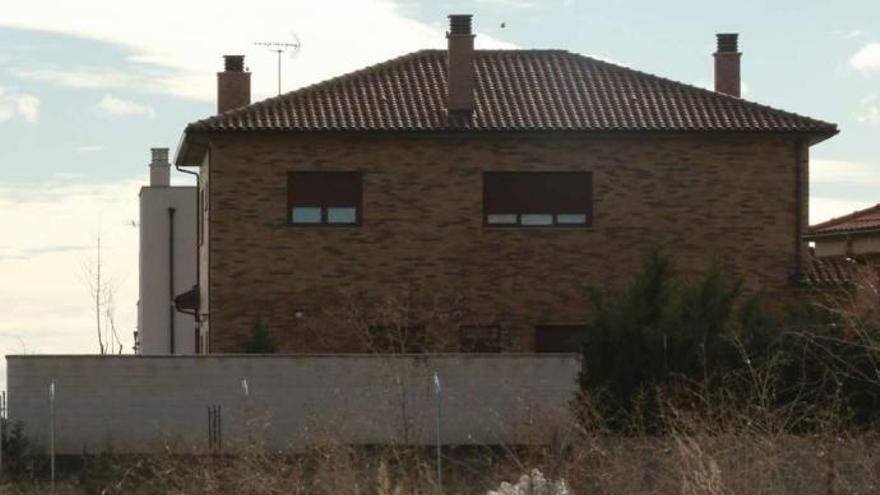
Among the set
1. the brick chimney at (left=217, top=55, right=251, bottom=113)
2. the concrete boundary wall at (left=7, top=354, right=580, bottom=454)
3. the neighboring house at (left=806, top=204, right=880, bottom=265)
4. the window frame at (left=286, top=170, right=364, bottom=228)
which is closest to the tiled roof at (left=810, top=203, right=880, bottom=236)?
the neighboring house at (left=806, top=204, right=880, bottom=265)

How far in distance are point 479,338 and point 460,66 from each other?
5.67m

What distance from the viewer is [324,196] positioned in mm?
36438

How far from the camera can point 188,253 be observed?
49500 mm

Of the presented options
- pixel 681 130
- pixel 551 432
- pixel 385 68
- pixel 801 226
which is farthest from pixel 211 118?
pixel 551 432

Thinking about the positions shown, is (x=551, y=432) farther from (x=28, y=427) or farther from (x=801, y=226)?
(x=801, y=226)

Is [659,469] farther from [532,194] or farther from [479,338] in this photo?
[532,194]

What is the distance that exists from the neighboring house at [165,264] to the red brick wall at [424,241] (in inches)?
518

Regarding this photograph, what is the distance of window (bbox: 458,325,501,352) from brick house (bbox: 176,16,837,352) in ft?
0.09

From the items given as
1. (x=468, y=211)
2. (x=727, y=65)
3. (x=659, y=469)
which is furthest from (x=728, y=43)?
(x=659, y=469)

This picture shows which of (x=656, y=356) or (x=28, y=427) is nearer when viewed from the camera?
(x=656, y=356)

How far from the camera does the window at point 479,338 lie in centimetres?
3594

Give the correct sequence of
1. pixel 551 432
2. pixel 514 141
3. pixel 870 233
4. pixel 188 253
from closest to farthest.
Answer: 1. pixel 551 432
2. pixel 870 233
3. pixel 514 141
4. pixel 188 253

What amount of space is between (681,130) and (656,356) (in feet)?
38.6

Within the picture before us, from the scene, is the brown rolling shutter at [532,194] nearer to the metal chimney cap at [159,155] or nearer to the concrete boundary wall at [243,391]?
the concrete boundary wall at [243,391]
